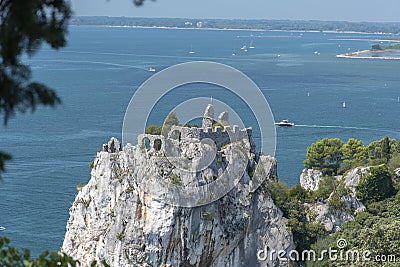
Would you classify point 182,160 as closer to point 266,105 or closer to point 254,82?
point 266,105

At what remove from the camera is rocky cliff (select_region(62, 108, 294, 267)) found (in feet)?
74.2

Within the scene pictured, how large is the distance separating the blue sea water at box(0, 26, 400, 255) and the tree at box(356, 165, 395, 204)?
16.0 metres

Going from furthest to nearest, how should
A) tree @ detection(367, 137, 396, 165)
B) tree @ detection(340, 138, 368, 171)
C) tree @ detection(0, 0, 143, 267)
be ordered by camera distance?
1. tree @ detection(340, 138, 368, 171)
2. tree @ detection(367, 137, 396, 165)
3. tree @ detection(0, 0, 143, 267)

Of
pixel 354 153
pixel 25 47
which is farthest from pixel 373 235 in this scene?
pixel 25 47

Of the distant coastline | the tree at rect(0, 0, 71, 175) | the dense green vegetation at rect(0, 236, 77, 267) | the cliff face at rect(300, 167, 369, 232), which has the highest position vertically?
the distant coastline

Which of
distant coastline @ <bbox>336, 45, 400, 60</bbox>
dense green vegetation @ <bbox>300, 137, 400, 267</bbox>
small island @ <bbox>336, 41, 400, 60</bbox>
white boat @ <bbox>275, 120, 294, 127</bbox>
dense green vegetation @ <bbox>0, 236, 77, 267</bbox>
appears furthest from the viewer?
small island @ <bbox>336, 41, 400, 60</bbox>

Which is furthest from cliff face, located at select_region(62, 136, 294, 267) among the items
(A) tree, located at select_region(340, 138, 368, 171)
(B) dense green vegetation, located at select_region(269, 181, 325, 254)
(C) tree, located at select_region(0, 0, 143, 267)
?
(C) tree, located at select_region(0, 0, 143, 267)

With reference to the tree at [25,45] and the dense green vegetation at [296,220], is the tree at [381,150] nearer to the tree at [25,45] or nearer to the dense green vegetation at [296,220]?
the dense green vegetation at [296,220]

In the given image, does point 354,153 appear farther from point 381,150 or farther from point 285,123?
point 285,123

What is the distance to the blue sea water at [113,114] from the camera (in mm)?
41438

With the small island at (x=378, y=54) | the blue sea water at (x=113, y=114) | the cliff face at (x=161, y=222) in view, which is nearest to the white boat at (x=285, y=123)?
the blue sea water at (x=113, y=114)

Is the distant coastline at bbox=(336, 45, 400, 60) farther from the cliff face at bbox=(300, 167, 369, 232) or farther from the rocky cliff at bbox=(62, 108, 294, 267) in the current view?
the rocky cliff at bbox=(62, 108, 294, 267)

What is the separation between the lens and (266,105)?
74.8m

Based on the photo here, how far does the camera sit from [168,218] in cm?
2245
